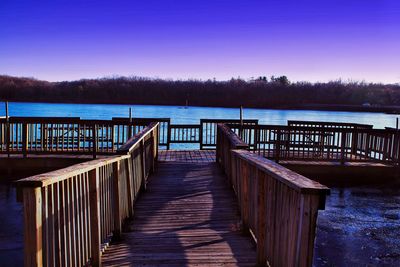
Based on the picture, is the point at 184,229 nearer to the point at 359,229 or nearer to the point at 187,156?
the point at 359,229

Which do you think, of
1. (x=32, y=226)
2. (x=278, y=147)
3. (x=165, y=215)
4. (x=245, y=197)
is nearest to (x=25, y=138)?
(x=165, y=215)

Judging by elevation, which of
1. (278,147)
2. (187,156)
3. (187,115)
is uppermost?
(278,147)

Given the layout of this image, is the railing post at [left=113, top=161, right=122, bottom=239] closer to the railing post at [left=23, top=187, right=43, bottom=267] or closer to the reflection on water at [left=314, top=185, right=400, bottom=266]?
the railing post at [left=23, top=187, right=43, bottom=267]

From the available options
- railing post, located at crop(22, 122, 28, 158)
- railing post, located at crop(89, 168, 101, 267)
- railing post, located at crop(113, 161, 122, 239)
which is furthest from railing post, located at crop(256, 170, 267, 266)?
railing post, located at crop(22, 122, 28, 158)

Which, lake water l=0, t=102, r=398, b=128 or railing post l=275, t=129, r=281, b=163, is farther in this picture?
lake water l=0, t=102, r=398, b=128

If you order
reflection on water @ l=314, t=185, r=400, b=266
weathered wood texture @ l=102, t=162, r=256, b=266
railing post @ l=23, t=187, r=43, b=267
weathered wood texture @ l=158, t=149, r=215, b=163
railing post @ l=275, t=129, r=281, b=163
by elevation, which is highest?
railing post @ l=23, t=187, r=43, b=267

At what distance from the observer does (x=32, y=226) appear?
103 inches

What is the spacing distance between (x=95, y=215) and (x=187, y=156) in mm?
8220

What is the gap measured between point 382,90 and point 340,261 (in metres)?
118

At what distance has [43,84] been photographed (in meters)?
106

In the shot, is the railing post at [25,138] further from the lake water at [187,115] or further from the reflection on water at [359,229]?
the lake water at [187,115]

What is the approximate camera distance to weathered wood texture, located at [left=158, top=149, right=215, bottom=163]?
11.1m

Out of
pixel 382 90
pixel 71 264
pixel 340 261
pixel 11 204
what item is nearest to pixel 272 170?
pixel 71 264

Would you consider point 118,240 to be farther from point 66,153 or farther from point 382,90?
point 382,90
